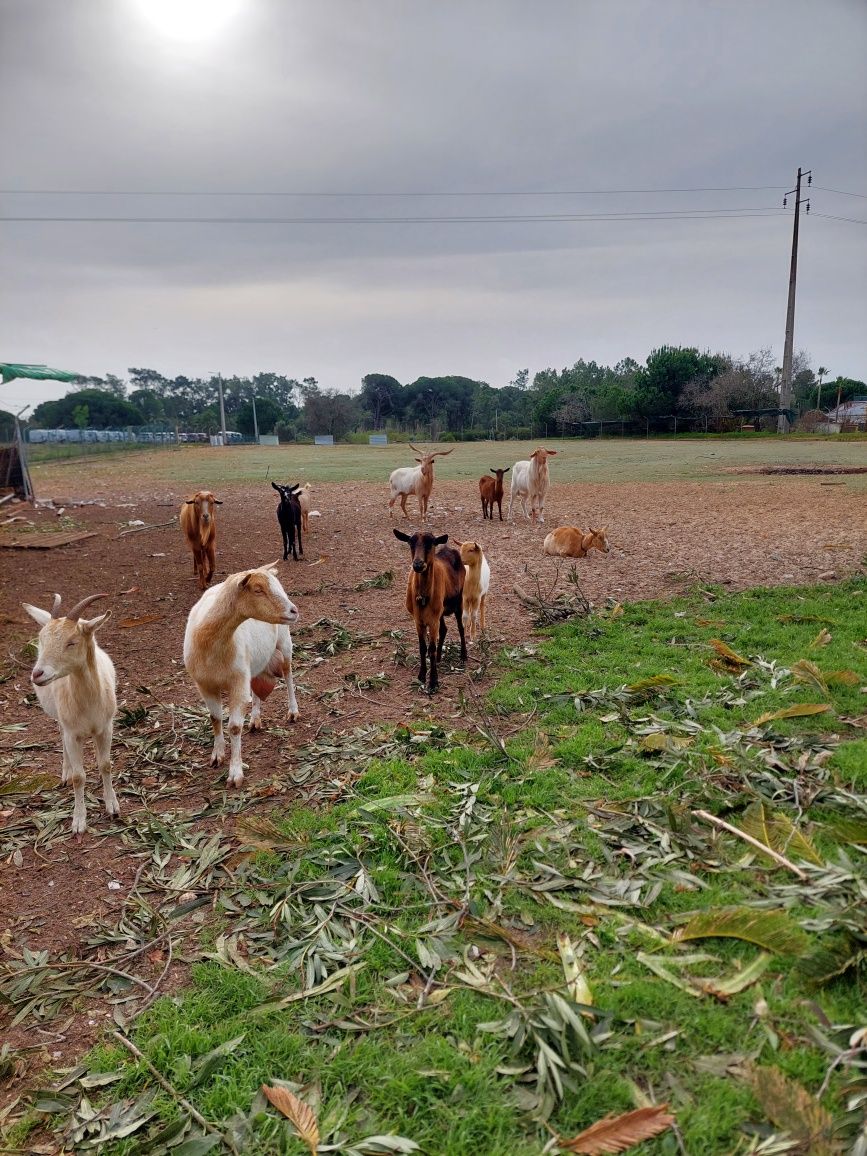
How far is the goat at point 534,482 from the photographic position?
615 inches

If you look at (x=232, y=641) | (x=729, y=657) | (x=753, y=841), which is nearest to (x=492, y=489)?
(x=729, y=657)

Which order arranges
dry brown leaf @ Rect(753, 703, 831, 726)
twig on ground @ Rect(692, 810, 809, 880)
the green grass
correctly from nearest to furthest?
the green grass, twig on ground @ Rect(692, 810, 809, 880), dry brown leaf @ Rect(753, 703, 831, 726)

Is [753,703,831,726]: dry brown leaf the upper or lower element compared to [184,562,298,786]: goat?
lower

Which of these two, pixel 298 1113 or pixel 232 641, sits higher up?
pixel 232 641

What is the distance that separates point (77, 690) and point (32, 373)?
57.4 feet

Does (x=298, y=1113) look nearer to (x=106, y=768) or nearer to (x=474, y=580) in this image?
(x=106, y=768)

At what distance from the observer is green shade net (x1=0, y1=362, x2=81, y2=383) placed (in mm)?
18219

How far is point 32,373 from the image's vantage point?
18.4 metres

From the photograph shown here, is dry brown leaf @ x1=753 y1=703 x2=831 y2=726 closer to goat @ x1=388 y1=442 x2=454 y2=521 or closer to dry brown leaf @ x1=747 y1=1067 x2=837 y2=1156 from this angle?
dry brown leaf @ x1=747 y1=1067 x2=837 y2=1156

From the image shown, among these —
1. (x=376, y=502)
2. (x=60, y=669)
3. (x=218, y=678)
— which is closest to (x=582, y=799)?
(x=218, y=678)

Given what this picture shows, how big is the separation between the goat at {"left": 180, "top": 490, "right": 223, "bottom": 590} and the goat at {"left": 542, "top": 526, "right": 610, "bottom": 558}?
570cm

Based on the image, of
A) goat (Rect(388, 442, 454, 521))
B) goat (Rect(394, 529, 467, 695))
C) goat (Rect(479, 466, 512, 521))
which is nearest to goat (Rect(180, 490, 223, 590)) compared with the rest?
goat (Rect(394, 529, 467, 695))

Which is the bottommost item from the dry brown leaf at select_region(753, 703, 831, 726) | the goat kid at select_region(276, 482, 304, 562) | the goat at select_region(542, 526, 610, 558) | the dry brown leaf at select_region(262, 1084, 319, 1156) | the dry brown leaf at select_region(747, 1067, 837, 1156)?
the dry brown leaf at select_region(262, 1084, 319, 1156)

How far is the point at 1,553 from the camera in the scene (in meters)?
12.6
